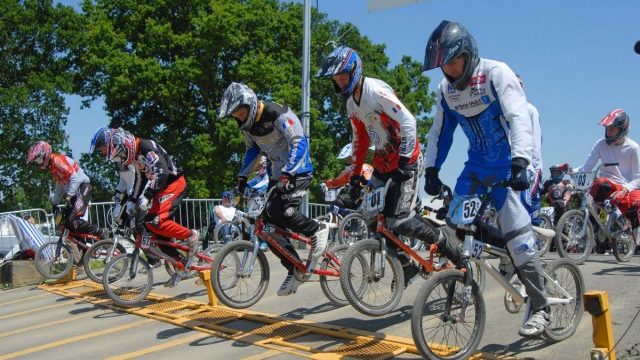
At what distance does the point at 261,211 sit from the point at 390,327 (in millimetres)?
1723

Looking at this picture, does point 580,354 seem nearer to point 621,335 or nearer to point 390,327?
point 621,335

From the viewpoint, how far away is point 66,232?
32.8 ft

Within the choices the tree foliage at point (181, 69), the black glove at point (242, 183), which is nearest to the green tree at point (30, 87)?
the tree foliage at point (181, 69)

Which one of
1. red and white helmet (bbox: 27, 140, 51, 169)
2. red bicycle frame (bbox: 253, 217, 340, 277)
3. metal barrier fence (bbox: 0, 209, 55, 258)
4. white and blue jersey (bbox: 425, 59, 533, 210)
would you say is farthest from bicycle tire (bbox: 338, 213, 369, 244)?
white and blue jersey (bbox: 425, 59, 533, 210)

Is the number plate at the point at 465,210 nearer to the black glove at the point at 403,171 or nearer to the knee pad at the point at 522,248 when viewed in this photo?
the knee pad at the point at 522,248

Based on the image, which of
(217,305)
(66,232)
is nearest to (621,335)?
(217,305)

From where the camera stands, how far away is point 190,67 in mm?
29766

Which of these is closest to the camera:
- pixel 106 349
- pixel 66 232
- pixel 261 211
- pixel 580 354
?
pixel 580 354

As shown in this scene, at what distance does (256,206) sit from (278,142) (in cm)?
72

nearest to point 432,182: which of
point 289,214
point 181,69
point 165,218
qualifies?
point 289,214

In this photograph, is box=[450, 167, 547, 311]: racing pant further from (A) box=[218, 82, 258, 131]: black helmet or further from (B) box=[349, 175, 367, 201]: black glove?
(A) box=[218, 82, 258, 131]: black helmet

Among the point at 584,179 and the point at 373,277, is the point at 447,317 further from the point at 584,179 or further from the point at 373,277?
the point at 584,179

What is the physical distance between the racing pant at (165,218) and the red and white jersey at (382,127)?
2.66 m

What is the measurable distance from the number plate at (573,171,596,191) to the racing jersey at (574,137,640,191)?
7cm
